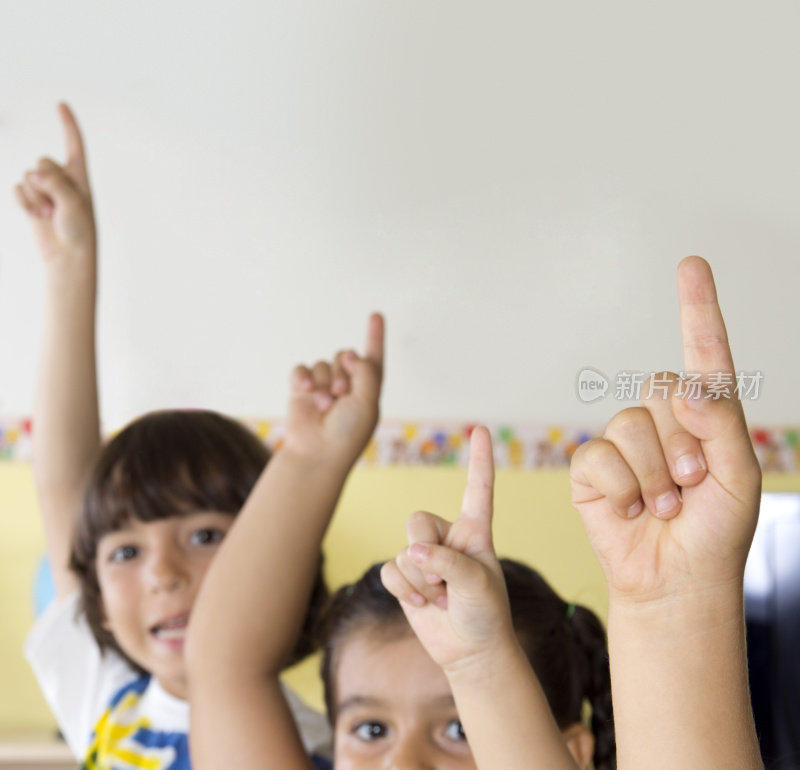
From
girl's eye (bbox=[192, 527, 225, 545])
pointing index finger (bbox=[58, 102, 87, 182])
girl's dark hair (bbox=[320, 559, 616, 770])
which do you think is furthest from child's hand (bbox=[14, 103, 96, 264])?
girl's dark hair (bbox=[320, 559, 616, 770])

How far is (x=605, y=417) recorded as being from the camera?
812 mm

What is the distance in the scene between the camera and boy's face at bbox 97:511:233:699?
0.64 m

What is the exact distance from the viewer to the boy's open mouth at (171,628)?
0.64m

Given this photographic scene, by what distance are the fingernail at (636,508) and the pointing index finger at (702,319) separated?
48 mm

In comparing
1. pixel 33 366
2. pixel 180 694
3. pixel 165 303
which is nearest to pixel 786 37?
pixel 180 694

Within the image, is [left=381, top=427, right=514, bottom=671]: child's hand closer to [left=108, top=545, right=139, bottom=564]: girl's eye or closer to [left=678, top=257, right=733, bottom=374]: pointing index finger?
[left=678, top=257, right=733, bottom=374]: pointing index finger

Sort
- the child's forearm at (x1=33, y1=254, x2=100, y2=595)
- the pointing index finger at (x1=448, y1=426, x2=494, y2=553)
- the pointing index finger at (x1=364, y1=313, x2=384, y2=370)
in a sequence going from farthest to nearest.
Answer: the child's forearm at (x1=33, y1=254, x2=100, y2=595)
the pointing index finger at (x1=364, y1=313, x2=384, y2=370)
the pointing index finger at (x1=448, y1=426, x2=494, y2=553)

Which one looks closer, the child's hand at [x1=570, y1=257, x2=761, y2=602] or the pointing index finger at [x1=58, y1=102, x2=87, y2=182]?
the child's hand at [x1=570, y1=257, x2=761, y2=602]

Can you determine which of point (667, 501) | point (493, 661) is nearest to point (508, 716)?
point (493, 661)

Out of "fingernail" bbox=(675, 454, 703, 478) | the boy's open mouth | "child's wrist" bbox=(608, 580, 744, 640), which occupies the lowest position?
the boy's open mouth

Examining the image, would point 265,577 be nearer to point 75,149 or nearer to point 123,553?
point 123,553

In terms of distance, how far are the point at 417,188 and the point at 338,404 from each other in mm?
292

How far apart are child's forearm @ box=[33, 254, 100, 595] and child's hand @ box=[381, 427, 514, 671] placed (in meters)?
0.45

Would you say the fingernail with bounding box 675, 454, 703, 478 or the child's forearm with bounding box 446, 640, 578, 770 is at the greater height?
the fingernail with bounding box 675, 454, 703, 478
